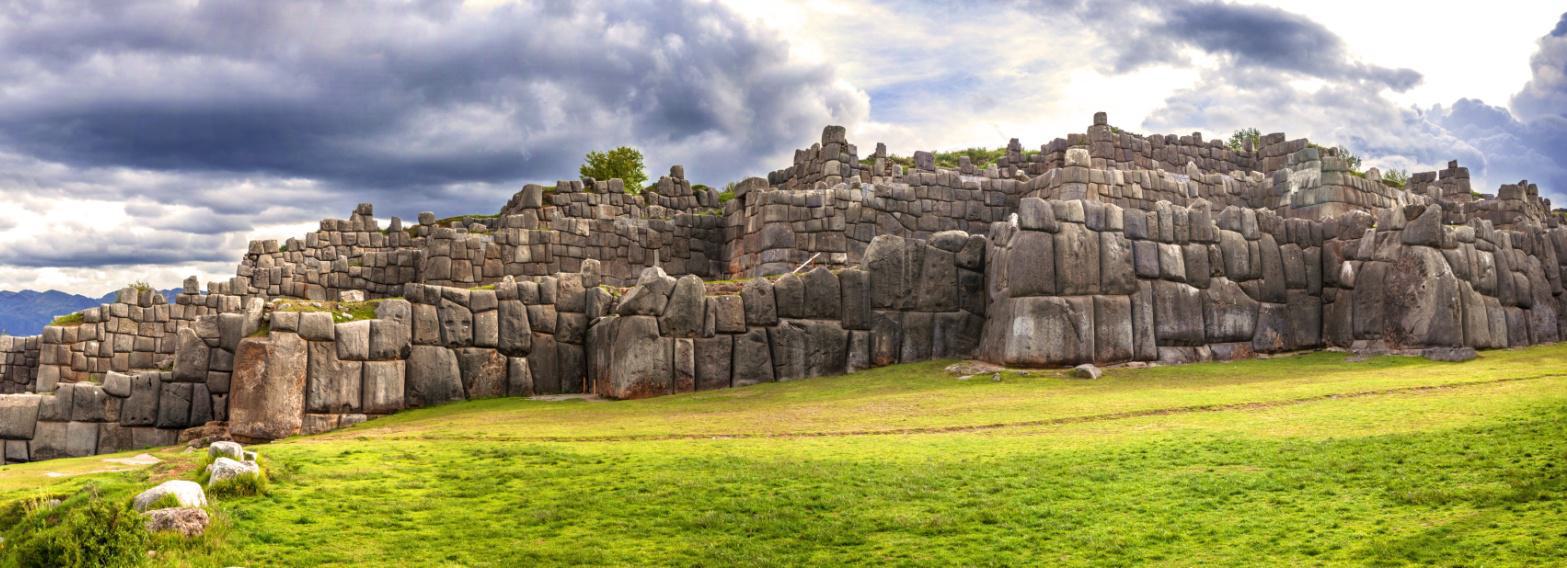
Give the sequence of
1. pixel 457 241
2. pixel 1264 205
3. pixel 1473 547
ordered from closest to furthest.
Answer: pixel 1473 547, pixel 457 241, pixel 1264 205

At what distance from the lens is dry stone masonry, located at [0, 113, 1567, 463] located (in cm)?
2331

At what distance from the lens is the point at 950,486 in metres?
13.3

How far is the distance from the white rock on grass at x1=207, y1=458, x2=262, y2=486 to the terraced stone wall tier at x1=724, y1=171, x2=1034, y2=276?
66.2 ft

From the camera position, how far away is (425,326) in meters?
24.0

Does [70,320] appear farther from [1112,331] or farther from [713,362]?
[1112,331]

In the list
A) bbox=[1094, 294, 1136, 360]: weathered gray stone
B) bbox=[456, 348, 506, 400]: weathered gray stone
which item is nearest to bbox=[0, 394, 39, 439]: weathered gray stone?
bbox=[456, 348, 506, 400]: weathered gray stone

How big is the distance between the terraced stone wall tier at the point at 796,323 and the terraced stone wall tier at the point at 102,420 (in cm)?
835

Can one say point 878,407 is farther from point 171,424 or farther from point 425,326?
point 171,424

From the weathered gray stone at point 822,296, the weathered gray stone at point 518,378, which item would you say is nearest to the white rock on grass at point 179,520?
the weathered gray stone at point 518,378

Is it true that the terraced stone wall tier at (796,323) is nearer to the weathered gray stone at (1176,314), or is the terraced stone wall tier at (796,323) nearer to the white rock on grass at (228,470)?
the weathered gray stone at (1176,314)

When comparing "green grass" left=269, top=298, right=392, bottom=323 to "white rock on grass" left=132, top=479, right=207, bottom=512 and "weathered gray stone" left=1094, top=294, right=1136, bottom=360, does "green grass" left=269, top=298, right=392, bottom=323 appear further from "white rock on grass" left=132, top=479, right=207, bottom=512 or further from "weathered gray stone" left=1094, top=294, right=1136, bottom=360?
"weathered gray stone" left=1094, top=294, right=1136, bottom=360

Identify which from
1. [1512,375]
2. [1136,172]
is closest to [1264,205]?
[1136,172]

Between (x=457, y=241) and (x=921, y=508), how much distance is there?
83.3 ft

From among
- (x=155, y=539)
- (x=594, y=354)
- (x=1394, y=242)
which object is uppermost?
(x=1394, y=242)
